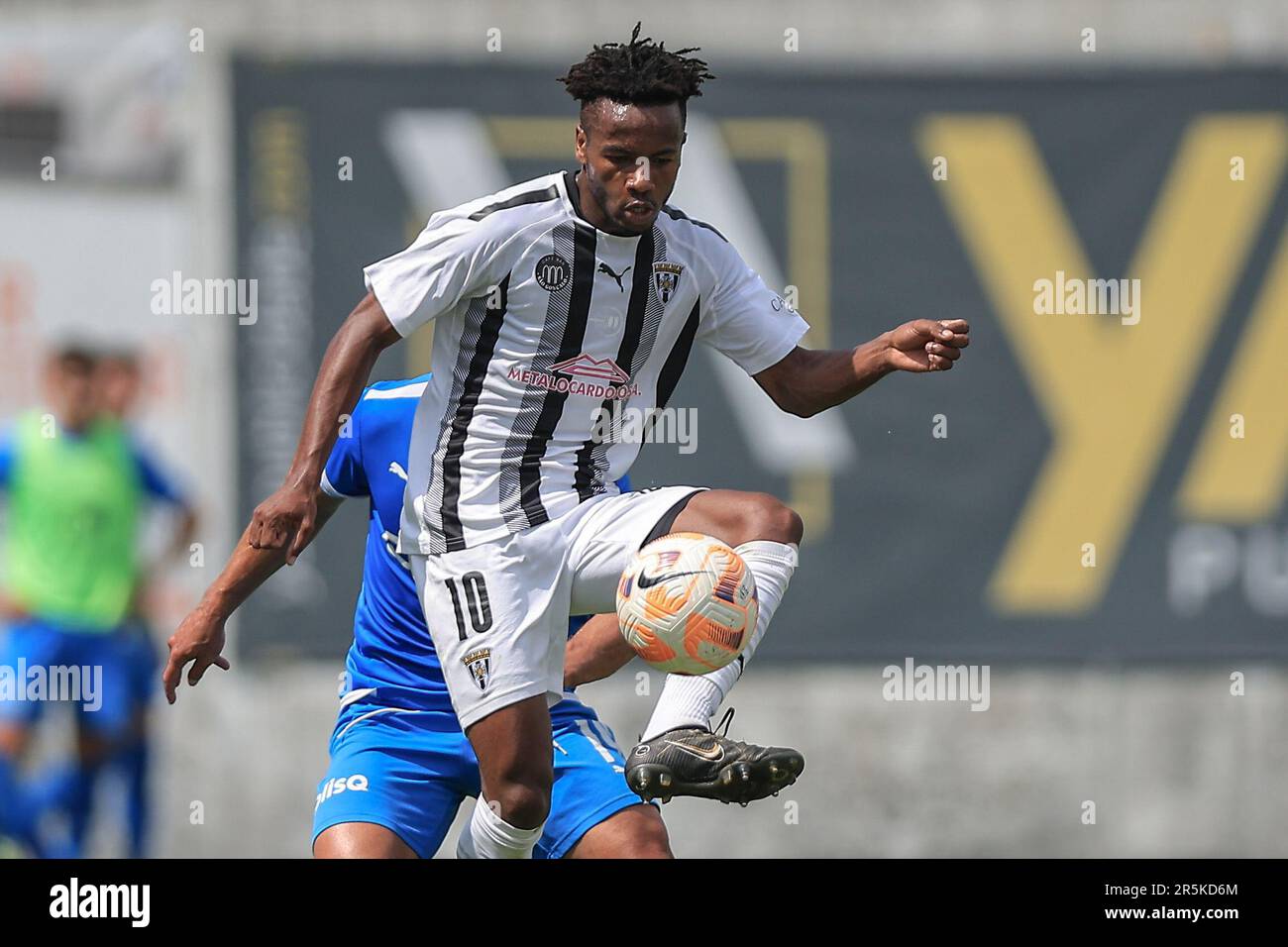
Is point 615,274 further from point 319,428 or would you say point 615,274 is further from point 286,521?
point 286,521

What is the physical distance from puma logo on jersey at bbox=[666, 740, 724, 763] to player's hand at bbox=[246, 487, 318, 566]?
3.12 ft

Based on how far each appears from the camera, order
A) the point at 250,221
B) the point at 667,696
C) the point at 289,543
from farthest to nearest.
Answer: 1. the point at 250,221
2. the point at 667,696
3. the point at 289,543

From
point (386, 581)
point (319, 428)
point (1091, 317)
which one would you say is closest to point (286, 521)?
point (319, 428)

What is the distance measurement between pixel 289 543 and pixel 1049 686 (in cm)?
514

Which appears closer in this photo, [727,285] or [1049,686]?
[727,285]

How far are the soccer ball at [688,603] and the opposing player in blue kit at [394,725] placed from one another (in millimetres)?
827

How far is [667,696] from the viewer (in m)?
4.32

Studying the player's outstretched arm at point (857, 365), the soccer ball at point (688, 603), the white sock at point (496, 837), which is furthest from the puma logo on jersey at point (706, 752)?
the player's outstretched arm at point (857, 365)

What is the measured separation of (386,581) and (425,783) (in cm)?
55

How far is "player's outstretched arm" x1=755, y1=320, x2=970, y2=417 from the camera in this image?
4.32 metres

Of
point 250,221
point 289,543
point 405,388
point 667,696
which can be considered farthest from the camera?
point 250,221

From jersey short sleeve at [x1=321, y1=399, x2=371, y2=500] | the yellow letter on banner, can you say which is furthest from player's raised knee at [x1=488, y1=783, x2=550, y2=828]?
the yellow letter on banner
